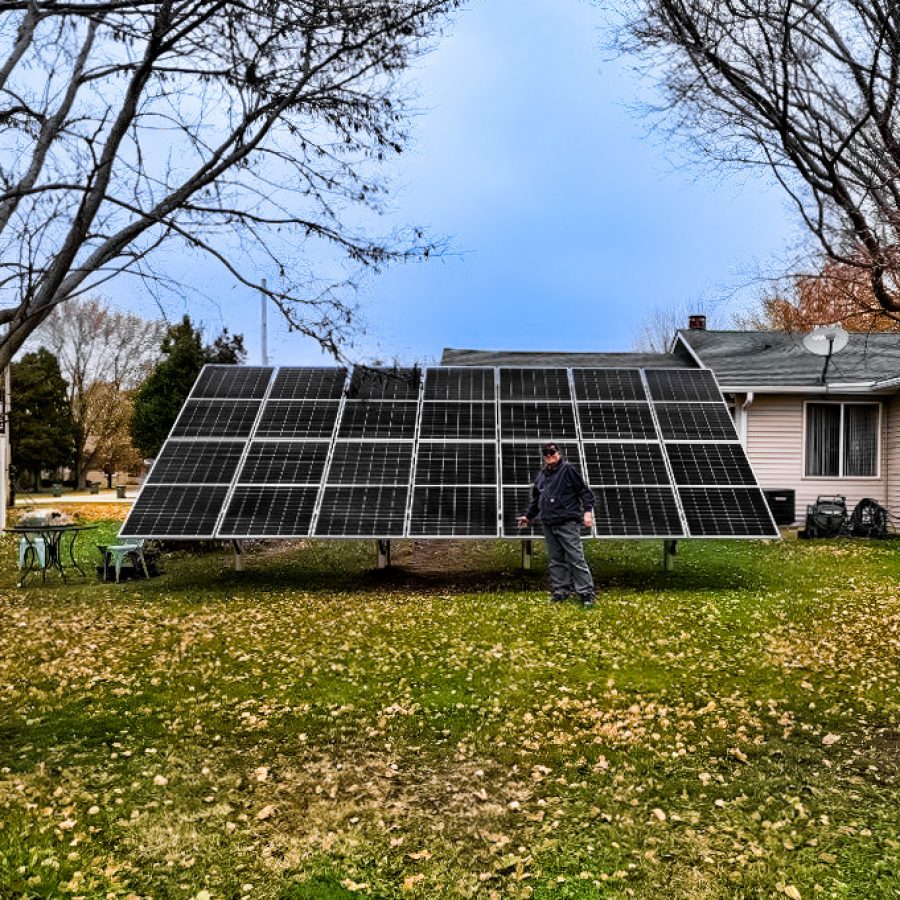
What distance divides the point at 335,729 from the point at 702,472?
7.03 metres

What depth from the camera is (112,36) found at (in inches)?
258

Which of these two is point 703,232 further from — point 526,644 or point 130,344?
point 130,344

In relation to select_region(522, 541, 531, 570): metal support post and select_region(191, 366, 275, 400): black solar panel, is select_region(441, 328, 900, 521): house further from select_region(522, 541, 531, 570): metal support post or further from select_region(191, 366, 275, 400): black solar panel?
select_region(191, 366, 275, 400): black solar panel

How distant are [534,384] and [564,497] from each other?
3.90 meters

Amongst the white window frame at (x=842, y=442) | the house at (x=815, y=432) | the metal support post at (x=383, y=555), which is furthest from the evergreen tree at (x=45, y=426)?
the white window frame at (x=842, y=442)

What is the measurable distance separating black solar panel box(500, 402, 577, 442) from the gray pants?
2370 millimetres

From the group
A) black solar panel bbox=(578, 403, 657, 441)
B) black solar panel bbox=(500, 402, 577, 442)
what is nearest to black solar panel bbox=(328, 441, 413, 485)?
black solar panel bbox=(500, 402, 577, 442)

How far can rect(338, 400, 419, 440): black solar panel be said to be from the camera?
1170cm

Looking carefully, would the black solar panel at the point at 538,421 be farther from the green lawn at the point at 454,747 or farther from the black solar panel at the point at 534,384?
the green lawn at the point at 454,747

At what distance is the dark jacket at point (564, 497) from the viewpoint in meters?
9.27

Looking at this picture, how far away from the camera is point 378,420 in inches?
472

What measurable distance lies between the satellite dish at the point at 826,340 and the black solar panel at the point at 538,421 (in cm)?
776

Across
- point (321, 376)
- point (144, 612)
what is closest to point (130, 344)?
point (321, 376)

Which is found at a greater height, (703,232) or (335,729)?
(703,232)
